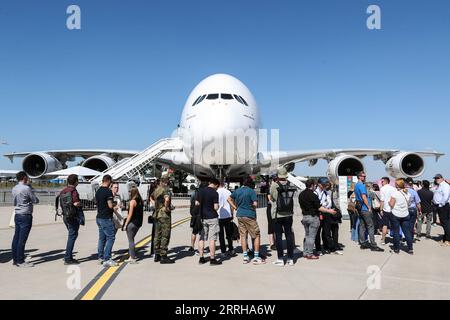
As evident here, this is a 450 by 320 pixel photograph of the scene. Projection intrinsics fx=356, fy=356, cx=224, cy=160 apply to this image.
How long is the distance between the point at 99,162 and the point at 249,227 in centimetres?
1750

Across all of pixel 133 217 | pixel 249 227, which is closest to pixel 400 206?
pixel 249 227

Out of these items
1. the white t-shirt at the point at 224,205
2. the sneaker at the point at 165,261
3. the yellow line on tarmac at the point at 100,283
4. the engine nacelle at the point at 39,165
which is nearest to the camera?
the yellow line on tarmac at the point at 100,283

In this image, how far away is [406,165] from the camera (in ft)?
71.4

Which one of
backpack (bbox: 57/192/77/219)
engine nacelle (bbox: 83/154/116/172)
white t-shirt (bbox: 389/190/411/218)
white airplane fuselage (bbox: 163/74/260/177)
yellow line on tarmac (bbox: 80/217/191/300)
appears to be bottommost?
yellow line on tarmac (bbox: 80/217/191/300)

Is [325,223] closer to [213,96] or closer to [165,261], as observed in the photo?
[165,261]

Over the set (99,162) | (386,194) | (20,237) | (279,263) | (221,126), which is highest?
(221,126)

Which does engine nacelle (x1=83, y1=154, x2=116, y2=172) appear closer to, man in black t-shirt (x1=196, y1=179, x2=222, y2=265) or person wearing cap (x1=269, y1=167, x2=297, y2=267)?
man in black t-shirt (x1=196, y1=179, x2=222, y2=265)

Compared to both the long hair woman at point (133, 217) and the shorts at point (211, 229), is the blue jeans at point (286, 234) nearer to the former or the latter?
the shorts at point (211, 229)

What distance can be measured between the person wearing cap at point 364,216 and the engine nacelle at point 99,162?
53.2 feet

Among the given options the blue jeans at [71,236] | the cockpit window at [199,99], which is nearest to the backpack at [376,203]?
the blue jeans at [71,236]

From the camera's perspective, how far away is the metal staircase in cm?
1839

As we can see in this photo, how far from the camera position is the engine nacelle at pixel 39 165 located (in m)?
21.2

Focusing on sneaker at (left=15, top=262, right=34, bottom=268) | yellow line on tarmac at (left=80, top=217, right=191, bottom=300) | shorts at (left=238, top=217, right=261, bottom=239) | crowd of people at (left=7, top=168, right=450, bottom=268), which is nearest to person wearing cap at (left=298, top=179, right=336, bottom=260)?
crowd of people at (left=7, top=168, right=450, bottom=268)

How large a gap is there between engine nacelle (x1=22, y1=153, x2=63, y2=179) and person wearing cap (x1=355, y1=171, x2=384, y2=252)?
1869 cm
